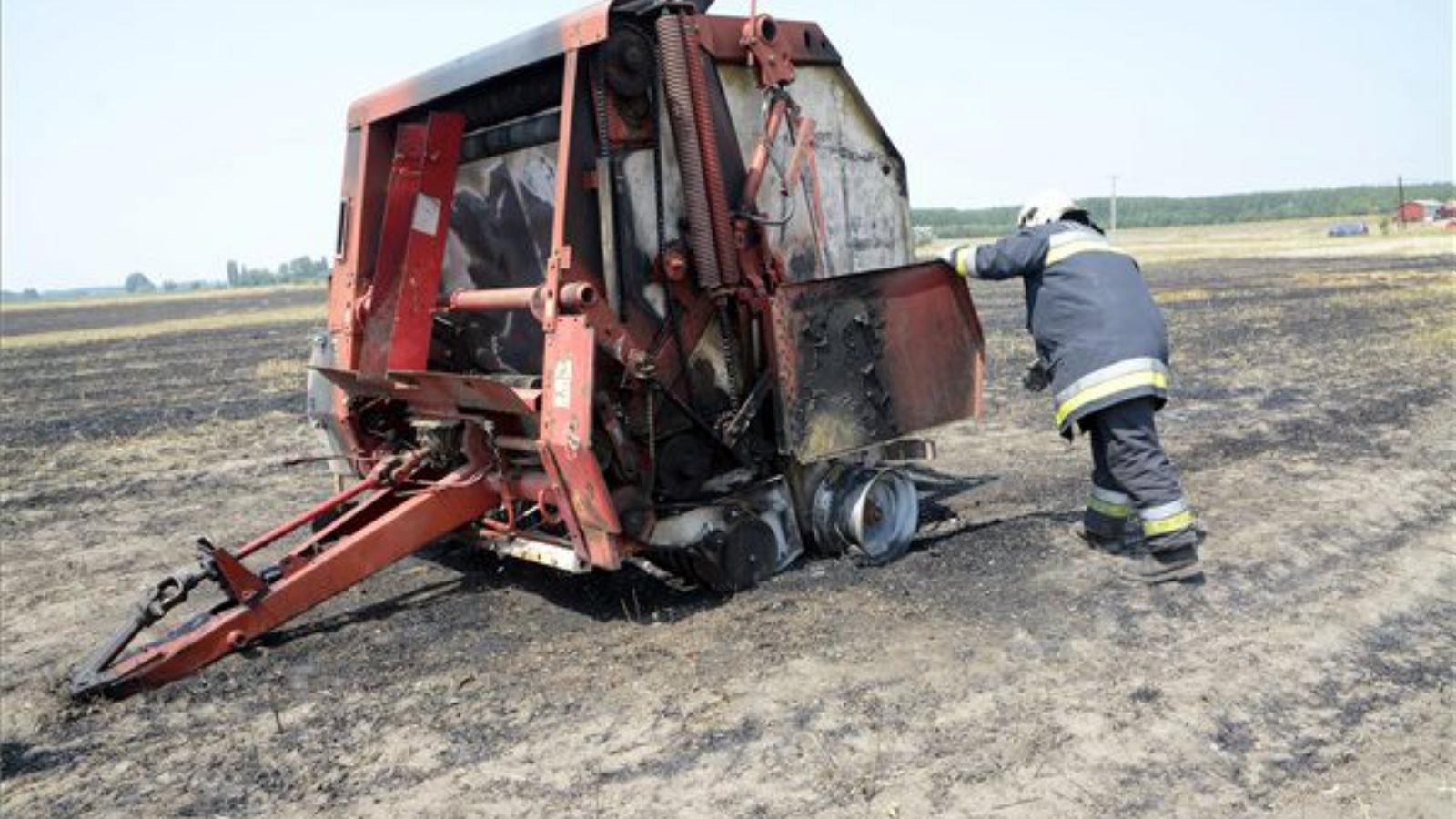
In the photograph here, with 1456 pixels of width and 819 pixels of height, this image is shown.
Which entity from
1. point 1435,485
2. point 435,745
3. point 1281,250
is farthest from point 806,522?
point 1281,250

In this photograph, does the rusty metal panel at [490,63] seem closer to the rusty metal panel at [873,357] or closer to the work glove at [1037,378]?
the rusty metal panel at [873,357]

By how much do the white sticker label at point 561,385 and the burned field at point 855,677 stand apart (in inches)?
34.3

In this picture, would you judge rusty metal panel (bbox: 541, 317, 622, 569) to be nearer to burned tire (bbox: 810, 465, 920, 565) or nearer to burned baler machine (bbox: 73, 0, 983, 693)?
burned baler machine (bbox: 73, 0, 983, 693)

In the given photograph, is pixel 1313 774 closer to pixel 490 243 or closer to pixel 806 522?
pixel 806 522

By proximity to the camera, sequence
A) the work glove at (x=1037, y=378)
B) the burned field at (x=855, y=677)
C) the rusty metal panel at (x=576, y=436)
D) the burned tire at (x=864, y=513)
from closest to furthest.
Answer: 1. the burned field at (x=855, y=677)
2. the rusty metal panel at (x=576, y=436)
3. the burned tire at (x=864, y=513)
4. the work glove at (x=1037, y=378)

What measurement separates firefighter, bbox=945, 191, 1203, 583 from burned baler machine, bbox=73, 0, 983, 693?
40cm

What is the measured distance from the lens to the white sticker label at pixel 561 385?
3.95m

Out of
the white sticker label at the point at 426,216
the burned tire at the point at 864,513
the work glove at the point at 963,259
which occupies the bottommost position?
the burned tire at the point at 864,513

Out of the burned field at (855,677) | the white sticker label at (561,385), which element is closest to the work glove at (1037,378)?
the burned field at (855,677)

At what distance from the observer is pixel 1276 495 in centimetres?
561

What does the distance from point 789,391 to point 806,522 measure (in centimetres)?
64

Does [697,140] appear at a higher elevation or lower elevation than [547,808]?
higher

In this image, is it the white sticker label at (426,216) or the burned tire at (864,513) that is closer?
the burned tire at (864,513)

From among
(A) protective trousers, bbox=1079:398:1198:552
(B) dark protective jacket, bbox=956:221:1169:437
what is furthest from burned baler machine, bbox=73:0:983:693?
(A) protective trousers, bbox=1079:398:1198:552
